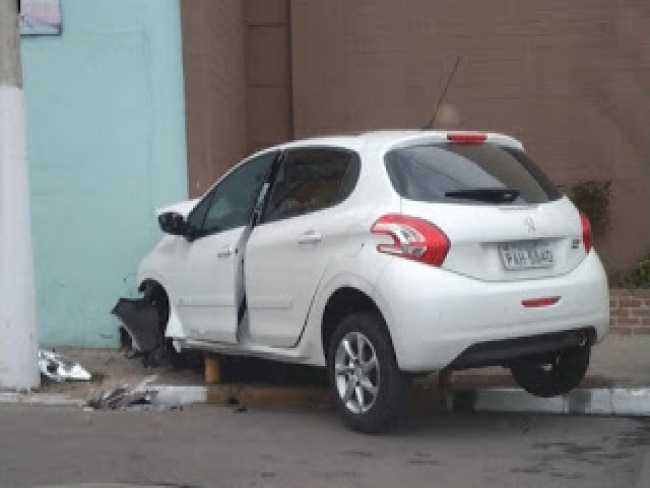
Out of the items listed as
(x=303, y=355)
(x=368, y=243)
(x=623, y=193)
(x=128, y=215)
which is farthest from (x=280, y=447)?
(x=623, y=193)

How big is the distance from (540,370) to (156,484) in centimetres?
287

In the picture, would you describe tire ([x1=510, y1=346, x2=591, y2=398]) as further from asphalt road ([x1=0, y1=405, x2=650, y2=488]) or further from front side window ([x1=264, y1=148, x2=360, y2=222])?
front side window ([x1=264, y1=148, x2=360, y2=222])

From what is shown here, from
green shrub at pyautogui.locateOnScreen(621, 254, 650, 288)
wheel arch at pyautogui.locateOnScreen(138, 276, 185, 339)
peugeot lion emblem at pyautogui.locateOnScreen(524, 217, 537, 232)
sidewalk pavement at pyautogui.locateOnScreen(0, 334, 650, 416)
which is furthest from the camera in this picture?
green shrub at pyautogui.locateOnScreen(621, 254, 650, 288)

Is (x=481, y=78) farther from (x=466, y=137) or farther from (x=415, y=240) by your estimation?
(x=415, y=240)

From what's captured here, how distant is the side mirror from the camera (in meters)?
7.75

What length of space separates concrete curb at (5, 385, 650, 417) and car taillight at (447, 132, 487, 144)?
5.97 ft

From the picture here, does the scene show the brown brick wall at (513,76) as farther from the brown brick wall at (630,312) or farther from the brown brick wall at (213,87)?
the brown brick wall at (630,312)

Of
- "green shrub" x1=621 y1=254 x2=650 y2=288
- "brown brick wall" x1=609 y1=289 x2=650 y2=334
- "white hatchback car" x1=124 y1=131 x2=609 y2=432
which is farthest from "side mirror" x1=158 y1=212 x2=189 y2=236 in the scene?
"green shrub" x1=621 y1=254 x2=650 y2=288

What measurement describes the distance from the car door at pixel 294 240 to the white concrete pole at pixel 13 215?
5.90 ft

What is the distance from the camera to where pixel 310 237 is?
6.57m

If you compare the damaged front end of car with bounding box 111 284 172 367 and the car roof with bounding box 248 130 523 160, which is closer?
the car roof with bounding box 248 130 523 160

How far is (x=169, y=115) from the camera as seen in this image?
9.20 meters

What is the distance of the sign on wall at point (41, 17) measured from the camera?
9227mm

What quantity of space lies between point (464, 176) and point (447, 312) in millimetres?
958
